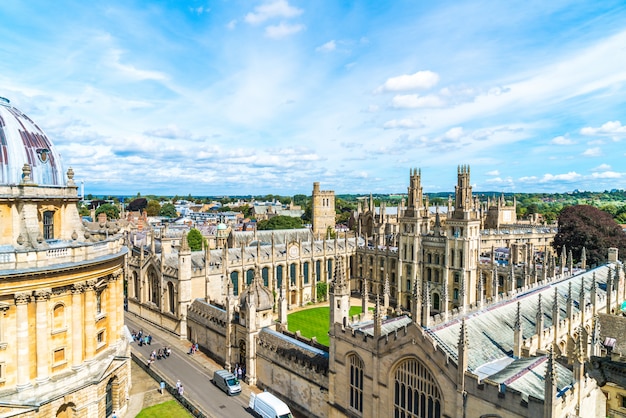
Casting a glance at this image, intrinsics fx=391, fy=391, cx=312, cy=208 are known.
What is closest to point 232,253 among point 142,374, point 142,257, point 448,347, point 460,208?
point 142,257

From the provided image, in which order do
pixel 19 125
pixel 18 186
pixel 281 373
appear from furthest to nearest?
pixel 281 373, pixel 19 125, pixel 18 186

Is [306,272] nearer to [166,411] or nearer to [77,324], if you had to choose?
[166,411]

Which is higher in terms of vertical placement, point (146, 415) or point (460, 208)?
point (460, 208)

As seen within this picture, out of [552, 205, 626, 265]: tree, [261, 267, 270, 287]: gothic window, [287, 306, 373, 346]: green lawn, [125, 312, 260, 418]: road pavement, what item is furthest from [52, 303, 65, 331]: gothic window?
[552, 205, 626, 265]: tree

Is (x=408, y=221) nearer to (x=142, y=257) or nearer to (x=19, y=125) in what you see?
(x=142, y=257)

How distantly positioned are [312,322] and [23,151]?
1371 inches

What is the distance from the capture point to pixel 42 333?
22.2 m

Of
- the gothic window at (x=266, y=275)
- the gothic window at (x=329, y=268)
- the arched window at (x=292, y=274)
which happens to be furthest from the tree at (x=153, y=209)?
the gothic window at (x=266, y=275)

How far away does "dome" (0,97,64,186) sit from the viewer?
77.1 ft

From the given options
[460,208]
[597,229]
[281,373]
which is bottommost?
[281,373]

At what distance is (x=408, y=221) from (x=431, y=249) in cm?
477

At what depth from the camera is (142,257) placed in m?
48.1

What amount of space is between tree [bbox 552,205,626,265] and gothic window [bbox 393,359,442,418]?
4981 cm

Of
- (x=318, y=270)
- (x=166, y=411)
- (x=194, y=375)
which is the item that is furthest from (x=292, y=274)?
(x=166, y=411)
